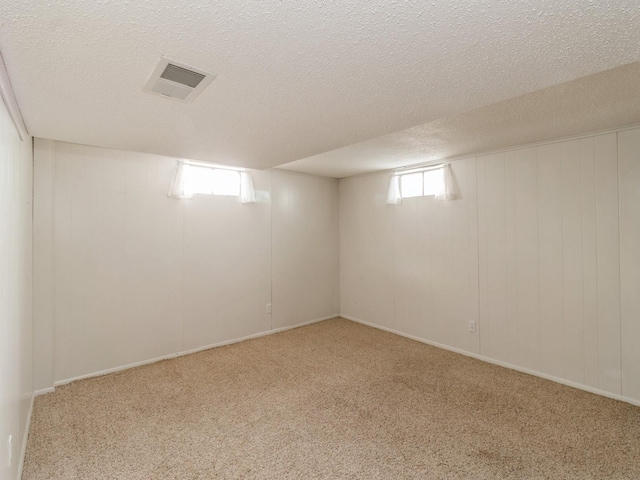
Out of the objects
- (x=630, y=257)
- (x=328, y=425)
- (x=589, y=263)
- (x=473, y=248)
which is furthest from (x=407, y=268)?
(x=328, y=425)

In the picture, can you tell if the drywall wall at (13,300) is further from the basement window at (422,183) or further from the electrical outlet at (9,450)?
the basement window at (422,183)

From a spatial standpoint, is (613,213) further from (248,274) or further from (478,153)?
(248,274)

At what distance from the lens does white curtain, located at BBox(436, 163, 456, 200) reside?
3.74 meters

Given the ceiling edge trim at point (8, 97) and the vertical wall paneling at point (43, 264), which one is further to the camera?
the vertical wall paneling at point (43, 264)

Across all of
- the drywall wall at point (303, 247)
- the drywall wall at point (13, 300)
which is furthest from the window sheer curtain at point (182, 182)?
the drywall wall at point (13, 300)

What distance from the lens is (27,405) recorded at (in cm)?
234

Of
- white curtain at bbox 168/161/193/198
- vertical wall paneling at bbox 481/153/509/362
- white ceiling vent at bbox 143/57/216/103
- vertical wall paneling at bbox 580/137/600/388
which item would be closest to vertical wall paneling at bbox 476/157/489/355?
vertical wall paneling at bbox 481/153/509/362

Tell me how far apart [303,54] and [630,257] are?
3018mm

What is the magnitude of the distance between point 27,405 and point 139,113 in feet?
7.28

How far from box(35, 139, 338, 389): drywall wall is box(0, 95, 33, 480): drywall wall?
0.47 meters

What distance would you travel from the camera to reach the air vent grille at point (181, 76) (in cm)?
157

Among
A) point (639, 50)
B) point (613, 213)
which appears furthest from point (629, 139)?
point (639, 50)

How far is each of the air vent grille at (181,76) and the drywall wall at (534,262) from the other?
3018 millimetres

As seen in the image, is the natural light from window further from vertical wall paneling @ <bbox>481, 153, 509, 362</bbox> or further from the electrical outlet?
vertical wall paneling @ <bbox>481, 153, 509, 362</bbox>
